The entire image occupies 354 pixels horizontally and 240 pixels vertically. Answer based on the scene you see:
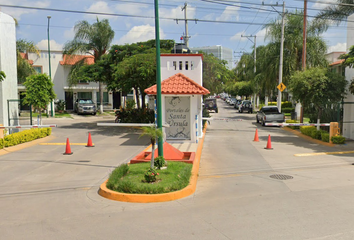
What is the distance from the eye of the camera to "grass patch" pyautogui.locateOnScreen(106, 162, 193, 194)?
303 inches

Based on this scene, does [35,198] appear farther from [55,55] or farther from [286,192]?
[55,55]

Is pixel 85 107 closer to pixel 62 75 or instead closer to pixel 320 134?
pixel 62 75

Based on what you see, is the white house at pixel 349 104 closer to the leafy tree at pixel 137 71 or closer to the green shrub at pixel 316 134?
the green shrub at pixel 316 134

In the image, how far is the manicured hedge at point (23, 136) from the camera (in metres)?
15.2

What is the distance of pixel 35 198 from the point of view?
25.9 ft

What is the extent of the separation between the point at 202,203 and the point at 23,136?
40.4ft

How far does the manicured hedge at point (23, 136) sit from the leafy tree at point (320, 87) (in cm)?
A: 1436

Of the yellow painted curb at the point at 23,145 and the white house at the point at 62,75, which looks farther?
the white house at the point at 62,75

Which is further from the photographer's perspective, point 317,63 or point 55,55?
point 55,55

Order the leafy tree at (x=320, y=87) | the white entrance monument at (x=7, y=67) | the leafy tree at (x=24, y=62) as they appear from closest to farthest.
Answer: the leafy tree at (x=320, y=87)
the white entrance monument at (x=7, y=67)
the leafy tree at (x=24, y=62)

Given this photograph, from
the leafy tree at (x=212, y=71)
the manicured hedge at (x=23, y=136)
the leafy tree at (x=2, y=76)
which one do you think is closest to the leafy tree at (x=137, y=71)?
the manicured hedge at (x=23, y=136)

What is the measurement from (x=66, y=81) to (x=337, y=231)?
40.9 meters

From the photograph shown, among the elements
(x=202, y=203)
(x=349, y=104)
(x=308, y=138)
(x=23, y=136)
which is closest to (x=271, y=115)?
(x=308, y=138)

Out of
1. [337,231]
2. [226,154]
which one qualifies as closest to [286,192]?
[337,231]
